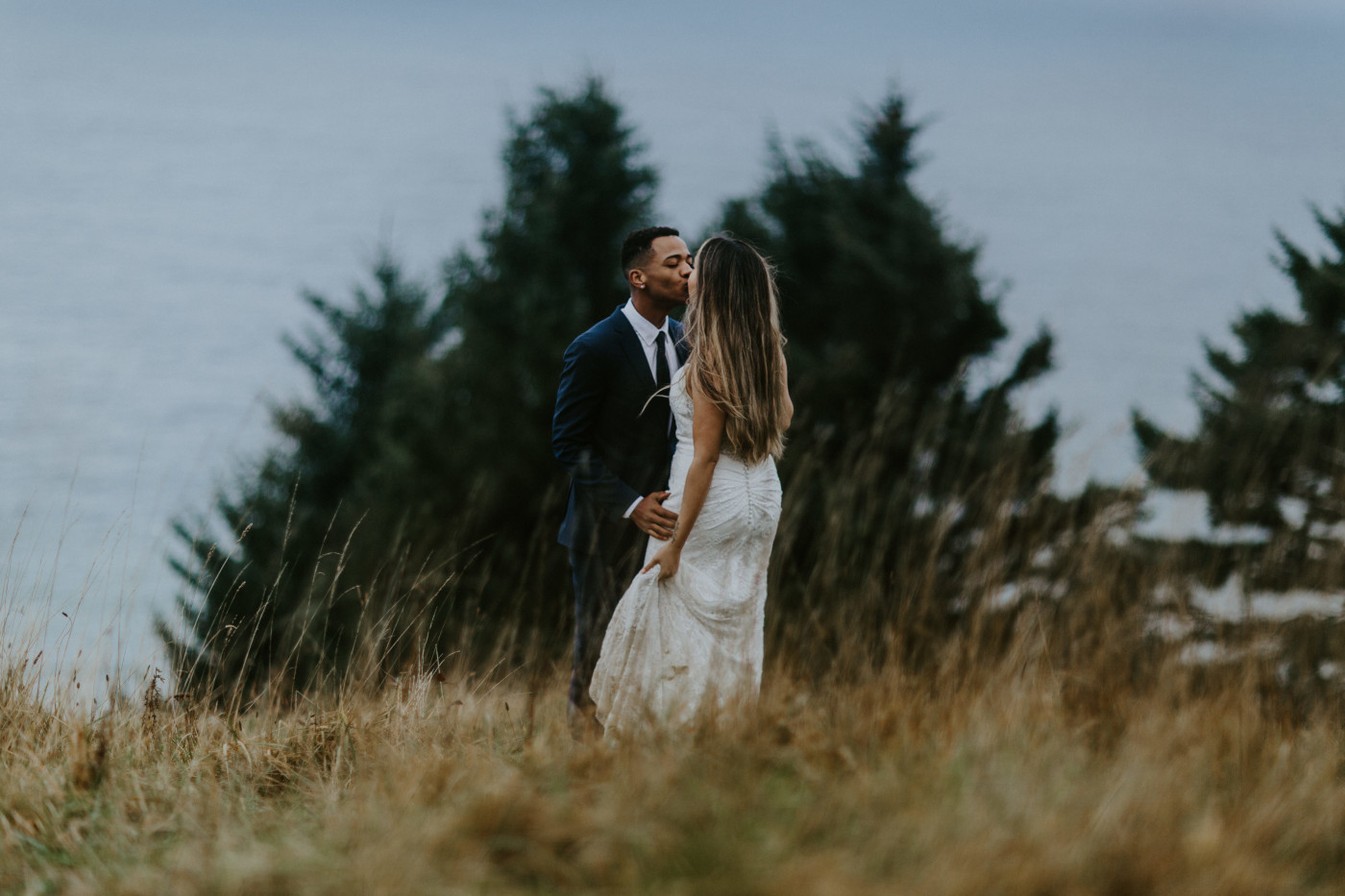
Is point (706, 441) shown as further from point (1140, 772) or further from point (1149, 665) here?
point (1149, 665)

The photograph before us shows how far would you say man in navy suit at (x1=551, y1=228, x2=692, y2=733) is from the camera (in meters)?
3.38

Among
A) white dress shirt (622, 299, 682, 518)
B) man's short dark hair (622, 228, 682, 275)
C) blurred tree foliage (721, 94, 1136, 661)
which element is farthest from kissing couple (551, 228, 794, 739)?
blurred tree foliage (721, 94, 1136, 661)

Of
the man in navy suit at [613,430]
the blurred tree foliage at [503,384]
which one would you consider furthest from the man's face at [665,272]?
the blurred tree foliage at [503,384]

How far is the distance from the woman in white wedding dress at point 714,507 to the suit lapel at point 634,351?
390 mm

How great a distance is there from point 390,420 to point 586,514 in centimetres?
1468

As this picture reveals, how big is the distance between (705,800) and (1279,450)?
950 cm

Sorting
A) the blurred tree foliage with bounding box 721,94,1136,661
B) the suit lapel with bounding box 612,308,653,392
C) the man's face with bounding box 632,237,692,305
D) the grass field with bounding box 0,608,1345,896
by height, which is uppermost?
the blurred tree foliage with bounding box 721,94,1136,661

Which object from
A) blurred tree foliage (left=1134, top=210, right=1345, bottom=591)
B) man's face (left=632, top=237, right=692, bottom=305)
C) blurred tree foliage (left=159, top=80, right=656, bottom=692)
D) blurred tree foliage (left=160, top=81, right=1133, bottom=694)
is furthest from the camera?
blurred tree foliage (left=159, top=80, right=656, bottom=692)

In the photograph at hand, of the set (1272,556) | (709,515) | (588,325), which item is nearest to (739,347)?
(709,515)

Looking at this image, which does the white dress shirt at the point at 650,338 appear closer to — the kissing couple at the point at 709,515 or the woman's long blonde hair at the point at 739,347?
the kissing couple at the point at 709,515

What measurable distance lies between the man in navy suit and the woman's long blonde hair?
38 centimetres

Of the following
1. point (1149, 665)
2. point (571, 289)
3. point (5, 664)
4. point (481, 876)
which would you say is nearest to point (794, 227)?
point (571, 289)

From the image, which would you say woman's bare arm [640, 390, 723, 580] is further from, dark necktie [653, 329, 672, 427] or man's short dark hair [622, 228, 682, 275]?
man's short dark hair [622, 228, 682, 275]

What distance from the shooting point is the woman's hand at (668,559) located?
2.99 m
